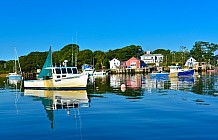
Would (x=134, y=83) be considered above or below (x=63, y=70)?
below

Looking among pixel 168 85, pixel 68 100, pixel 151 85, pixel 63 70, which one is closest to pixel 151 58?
pixel 168 85

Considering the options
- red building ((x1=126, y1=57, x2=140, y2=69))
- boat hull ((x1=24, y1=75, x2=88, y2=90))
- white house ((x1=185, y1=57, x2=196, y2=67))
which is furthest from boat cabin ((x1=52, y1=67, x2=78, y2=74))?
white house ((x1=185, y1=57, x2=196, y2=67))

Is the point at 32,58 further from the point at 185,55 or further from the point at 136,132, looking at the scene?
the point at 136,132

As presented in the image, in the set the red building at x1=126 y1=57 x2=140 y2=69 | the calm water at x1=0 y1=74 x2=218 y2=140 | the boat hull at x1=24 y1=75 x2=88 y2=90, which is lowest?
the calm water at x1=0 y1=74 x2=218 y2=140

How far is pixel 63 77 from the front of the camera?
36.4 m

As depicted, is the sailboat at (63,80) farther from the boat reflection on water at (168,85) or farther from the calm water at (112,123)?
the calm water at (112,123)

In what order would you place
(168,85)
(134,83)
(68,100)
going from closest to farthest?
(68,100), (168,85), (134,83)

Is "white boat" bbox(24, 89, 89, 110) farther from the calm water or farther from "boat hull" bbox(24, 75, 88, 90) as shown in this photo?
"boat hull" bbox(24, 75, 88, 90)

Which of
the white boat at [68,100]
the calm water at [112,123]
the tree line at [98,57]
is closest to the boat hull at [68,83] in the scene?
the white boat at [68,100]

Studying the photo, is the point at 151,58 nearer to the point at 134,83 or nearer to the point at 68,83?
the point at 134,83

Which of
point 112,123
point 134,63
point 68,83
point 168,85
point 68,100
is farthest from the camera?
point 134,63

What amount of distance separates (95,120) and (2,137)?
16.9ft

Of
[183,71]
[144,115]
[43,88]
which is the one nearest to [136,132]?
[144,115]

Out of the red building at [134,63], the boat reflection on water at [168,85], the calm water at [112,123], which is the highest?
the red building at [134,63]
